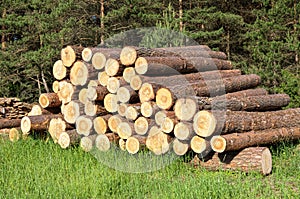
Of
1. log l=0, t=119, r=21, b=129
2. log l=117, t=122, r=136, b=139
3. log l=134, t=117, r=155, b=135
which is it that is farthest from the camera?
log l=0, t=119, r=21, b=129

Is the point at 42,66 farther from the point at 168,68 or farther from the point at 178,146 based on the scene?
the point at 178,146

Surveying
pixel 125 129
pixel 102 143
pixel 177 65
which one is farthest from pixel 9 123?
pixel 177 65

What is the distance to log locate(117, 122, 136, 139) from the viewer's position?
7727 mm

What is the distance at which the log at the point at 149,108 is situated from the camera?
7.48 meters

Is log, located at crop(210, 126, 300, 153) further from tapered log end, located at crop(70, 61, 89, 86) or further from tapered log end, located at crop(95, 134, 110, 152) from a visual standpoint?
tapered log end, located at crop(70, 61, 89, 86)

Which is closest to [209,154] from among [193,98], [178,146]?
[178,146]

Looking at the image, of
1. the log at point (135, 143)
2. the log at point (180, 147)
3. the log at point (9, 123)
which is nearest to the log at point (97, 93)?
the log at point (135, 143)

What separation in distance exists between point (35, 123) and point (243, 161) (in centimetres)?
435

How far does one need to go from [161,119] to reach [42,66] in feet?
42.5

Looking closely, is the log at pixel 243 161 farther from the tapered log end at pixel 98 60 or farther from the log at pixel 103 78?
the tapered log end at pixel 98 60

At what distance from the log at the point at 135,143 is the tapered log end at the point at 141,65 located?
1.26 metres

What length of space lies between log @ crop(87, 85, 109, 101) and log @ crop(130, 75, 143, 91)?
25.4 inches

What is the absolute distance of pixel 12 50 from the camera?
64.1 ft

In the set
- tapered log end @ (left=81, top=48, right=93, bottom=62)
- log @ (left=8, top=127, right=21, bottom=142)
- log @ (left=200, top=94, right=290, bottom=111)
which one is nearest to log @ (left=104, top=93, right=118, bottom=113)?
tapered log end @ (left=81, top=48, right=93, bottom=62)
